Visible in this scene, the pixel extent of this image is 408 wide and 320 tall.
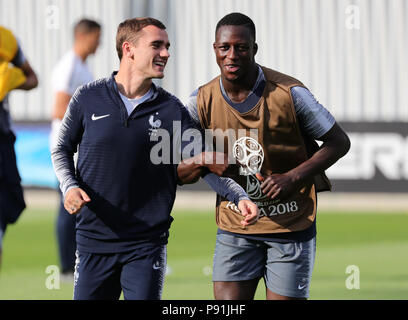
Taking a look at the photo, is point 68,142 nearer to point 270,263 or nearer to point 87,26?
point 270,263

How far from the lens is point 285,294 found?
6.41 m

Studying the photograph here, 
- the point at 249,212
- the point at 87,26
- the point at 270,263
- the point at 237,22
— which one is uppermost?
the point at 237,22

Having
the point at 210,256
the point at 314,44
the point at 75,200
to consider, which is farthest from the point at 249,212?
the point at 314,44

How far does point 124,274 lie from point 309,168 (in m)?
1.36

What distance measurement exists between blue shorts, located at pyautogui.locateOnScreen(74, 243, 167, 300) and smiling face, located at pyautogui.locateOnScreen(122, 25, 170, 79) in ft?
3.45

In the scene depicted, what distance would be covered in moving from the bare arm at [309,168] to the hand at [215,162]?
318 mm

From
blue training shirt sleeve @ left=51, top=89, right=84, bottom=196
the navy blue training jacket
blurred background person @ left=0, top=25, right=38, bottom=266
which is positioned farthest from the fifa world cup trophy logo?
blurred background person @ left=0, top=25, right=38, bottom=266

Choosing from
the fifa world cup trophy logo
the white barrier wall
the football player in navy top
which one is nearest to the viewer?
the football player in navy top

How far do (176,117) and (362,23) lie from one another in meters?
13.5

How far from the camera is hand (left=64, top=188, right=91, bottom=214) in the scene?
5562 mm

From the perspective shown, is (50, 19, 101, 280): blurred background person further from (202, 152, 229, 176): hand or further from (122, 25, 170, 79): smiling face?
(202, 152, 229, 176): hand

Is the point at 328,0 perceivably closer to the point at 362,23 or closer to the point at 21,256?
the point at 362,23

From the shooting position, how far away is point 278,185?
612 cm

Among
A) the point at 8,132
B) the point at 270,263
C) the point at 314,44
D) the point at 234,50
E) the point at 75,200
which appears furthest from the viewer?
the point at 314,44
